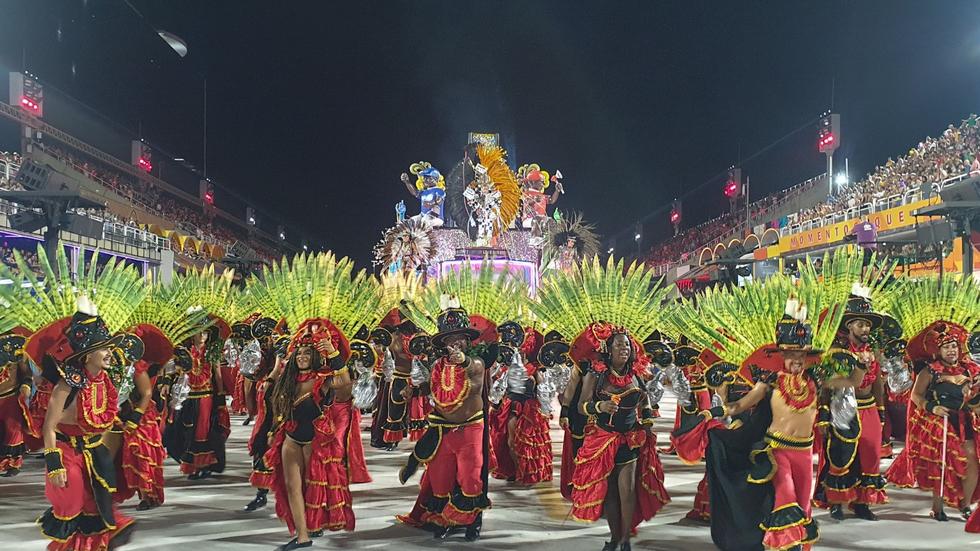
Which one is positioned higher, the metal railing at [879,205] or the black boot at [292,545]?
the metal railing at [879,205]

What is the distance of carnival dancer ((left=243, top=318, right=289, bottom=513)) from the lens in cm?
625

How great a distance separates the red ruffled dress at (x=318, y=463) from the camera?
5695 millimetres

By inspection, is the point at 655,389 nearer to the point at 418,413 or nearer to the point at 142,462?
the point at 142,462

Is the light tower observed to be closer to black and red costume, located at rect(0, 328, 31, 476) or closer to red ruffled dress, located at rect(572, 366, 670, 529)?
red ruffled dress, located at rect(572, 366, 670, 529)

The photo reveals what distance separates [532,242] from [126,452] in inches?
934

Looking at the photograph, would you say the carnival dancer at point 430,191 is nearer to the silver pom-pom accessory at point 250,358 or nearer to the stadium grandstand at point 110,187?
the stadium grandstand at point 110,187

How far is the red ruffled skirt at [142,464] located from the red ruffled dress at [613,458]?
11.3 feet

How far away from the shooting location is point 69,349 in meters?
5.32

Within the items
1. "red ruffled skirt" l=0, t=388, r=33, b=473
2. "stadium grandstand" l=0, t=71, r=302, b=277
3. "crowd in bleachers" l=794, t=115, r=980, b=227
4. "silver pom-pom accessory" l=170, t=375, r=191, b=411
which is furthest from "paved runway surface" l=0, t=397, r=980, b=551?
"crowd in bleachers" l=794, t=115, r=980, b=227

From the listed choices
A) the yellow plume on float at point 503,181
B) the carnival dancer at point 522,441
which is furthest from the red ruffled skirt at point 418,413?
the yellow plume on float at point 503,181

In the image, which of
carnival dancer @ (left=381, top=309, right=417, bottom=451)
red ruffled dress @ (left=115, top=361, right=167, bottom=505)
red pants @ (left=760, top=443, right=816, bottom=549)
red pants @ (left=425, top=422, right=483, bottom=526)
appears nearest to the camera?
red pants @ (left=760, top=443, right=816, bottom=549)

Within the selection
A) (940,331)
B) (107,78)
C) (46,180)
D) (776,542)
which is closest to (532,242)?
(46,180)

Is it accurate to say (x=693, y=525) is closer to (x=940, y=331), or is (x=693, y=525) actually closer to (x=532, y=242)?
(x=940, y=331)

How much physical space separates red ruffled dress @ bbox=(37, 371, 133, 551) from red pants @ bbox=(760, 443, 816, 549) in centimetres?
413
